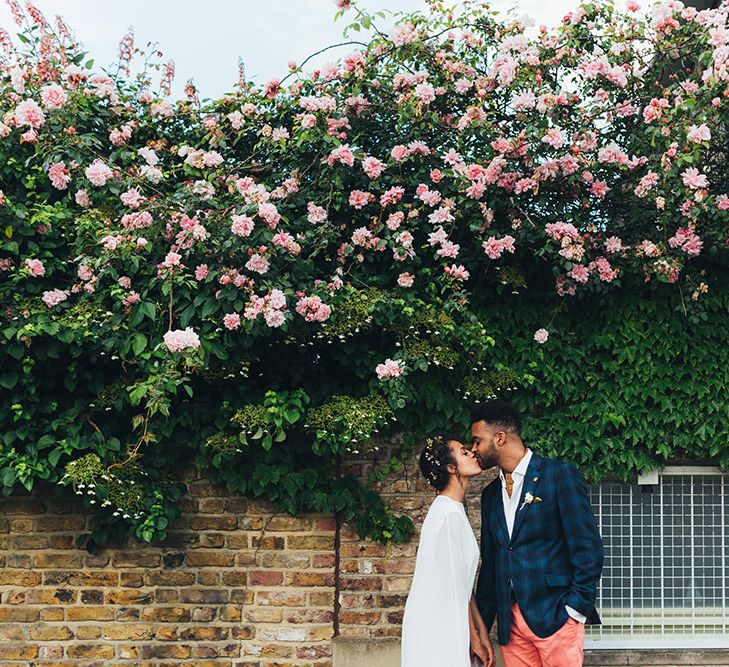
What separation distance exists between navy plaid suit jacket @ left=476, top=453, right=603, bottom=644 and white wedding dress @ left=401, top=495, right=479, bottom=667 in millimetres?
357

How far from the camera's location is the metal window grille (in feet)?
20.1

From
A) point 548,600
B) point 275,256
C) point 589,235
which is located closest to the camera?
point 548,600

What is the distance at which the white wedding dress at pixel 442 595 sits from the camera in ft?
14.6

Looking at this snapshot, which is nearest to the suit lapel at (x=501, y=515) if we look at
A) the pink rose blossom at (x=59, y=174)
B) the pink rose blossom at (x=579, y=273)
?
the pink rose blossom at (x=579, y=273)

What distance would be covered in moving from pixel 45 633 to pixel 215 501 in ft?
4.91

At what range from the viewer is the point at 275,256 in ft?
17.9

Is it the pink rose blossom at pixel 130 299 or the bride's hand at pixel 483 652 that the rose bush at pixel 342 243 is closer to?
the pink rose blossom at pixel 130 299

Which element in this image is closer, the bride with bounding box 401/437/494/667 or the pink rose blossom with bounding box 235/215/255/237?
the bride with bounding box 401/437/494/667

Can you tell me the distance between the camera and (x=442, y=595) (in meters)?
4.47

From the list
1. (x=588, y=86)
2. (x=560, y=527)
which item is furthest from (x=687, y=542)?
(x=588, y=86)

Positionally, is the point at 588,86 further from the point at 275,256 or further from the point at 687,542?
the point at 687,542

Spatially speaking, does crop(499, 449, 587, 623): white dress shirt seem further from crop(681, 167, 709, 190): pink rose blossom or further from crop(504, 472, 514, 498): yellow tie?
crop(681, 167, 709, 190): pink rose blossom

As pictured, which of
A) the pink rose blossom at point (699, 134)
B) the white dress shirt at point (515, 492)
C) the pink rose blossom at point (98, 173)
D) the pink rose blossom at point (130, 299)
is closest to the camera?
the white dress shirt at point (515, 492)

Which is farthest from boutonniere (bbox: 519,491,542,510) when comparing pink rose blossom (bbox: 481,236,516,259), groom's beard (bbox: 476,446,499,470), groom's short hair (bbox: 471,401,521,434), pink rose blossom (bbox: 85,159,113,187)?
pink rose blossom (bbox: 85,159,113,187)
